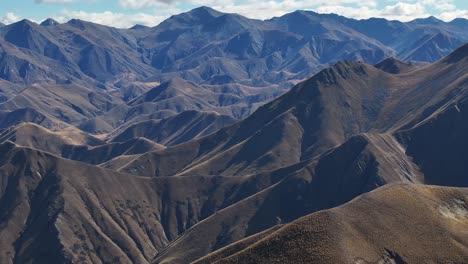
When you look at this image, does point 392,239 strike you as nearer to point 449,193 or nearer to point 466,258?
point 466,258

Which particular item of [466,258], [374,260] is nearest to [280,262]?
[374,260]

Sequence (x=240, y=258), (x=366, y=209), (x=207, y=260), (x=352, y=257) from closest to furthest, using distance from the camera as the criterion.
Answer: (x=352, y=257), (x=240, y=258), (x=366, y=209), (x=207, y=260)

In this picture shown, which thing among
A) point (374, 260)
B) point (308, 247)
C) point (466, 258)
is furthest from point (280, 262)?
point (466, 258)

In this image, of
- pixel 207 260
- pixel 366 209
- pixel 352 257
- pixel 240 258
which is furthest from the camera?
pixel 207 260

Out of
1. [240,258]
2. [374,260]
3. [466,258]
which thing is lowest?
[466,258]

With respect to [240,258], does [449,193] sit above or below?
below

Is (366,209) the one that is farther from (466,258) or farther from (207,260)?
(207,260)

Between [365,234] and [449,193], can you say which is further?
[449,193]
